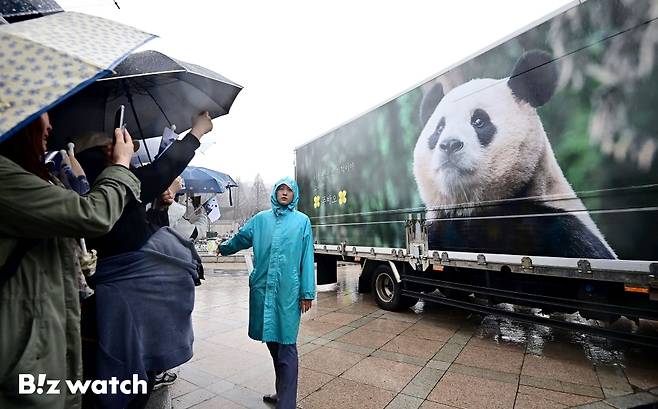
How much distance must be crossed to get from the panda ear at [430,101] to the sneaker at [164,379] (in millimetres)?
4938

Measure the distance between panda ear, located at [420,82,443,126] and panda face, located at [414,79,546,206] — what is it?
0.09m

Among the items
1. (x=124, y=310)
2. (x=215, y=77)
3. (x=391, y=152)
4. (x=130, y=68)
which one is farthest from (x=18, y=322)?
(x=391, y=152)

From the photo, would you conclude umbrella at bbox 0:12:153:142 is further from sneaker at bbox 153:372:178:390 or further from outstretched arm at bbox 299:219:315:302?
sneaker at bbox 153:372:178:390

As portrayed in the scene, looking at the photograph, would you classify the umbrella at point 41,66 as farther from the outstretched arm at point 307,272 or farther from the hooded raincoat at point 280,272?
the outstretched arm at point 307,272

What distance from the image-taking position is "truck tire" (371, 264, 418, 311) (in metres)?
6.45

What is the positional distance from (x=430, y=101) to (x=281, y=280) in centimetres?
398

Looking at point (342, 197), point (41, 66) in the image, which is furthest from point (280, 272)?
point (342, 197)

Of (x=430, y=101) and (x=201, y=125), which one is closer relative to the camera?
(x=201, y=125)

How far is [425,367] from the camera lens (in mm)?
4051

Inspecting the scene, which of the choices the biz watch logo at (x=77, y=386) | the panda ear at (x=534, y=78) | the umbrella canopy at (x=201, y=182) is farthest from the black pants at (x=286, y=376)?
the panda ear at (x=534, y=78)

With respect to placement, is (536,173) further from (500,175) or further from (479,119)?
(479,119)

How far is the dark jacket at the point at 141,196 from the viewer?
1707 millimetres

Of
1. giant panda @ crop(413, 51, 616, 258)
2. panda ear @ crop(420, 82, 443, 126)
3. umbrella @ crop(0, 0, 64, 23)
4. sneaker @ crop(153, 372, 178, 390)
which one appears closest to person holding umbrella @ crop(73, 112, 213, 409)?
umbrella @ crop(0, 0, 64, 23)

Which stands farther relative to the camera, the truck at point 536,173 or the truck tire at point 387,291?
the truck tire at point 387,291
